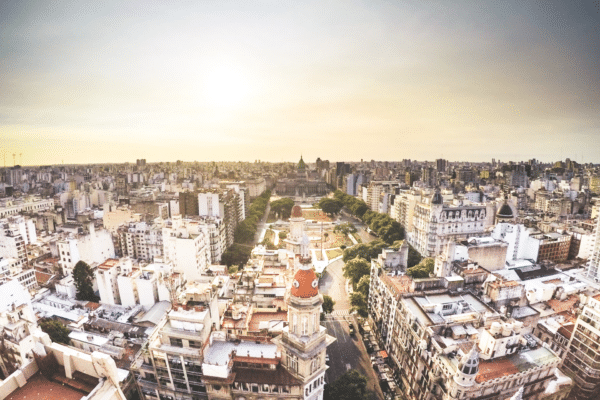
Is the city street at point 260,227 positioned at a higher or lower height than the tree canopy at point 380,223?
lower

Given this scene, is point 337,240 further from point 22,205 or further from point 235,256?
point 22,205

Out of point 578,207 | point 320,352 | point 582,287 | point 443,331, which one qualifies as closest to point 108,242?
point 320,352

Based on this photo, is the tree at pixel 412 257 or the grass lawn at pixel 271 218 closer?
the tree at pixel 412 257

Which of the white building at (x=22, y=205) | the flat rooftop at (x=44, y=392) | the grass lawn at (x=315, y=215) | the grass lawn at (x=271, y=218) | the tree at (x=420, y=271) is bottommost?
the grass lawn at (x=271, y=218)

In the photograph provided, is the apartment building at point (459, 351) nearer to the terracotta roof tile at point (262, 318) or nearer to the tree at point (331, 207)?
the terracotta roof tile at point (262, 318)

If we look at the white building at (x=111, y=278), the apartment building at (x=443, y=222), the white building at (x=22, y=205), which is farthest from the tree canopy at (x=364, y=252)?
the white building at (x=22, y=205)

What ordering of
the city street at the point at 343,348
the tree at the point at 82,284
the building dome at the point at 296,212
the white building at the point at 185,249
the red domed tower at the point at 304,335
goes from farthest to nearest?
the white building at the point at 185,249, the tree at the point at 82,284, the building dome at the point at 296,212, the city street at the point at 343,348, the red domed tower at the point at 304,335
